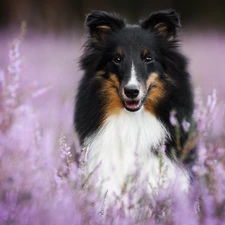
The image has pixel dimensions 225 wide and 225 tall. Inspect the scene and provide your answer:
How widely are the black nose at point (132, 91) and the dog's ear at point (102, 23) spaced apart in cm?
69

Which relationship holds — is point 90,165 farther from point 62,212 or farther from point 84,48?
point 62,212

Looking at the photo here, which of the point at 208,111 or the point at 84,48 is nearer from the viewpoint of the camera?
the point at 208,111

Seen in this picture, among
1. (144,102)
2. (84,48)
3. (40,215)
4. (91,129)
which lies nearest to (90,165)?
(91,129)

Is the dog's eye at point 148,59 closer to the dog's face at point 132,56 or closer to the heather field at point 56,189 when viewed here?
the dog's face at point 132,56

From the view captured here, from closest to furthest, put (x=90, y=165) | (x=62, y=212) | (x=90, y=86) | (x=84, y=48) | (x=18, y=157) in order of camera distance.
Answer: (x=62, y=212) < (x=18, y=157) < (x=90, y=165) < (x=90, y=86) < (x=84, y=48)

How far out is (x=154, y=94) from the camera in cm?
439

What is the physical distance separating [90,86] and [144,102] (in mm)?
459

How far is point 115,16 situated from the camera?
4594 mm

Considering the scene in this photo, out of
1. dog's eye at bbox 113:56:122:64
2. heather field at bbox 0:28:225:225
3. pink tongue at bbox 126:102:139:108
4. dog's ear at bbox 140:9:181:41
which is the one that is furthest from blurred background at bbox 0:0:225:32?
heather field at bbox 0:28:225:225

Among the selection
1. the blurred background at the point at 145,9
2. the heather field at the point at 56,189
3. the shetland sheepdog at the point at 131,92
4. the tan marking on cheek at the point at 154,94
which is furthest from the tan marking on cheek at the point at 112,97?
the blurred background at the point at 145,9

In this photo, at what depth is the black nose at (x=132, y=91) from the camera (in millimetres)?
4090

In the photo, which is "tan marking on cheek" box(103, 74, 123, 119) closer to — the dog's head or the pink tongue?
the dog's head

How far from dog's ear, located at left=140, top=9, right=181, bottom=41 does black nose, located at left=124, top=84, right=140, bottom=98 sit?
2.23 feet

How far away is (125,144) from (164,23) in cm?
99
